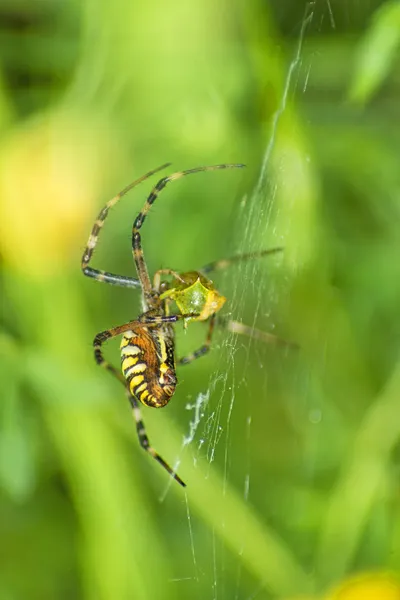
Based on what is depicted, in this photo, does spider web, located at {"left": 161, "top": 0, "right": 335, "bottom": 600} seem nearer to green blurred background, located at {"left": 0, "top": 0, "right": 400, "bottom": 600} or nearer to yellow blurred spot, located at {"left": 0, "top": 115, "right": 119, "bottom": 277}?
green blurred background, located at {"left": 0, "top": 0, "right": 400, "bottom": 600}

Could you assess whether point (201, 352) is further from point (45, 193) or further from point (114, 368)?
point (45, 193)

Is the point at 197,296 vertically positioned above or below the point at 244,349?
above

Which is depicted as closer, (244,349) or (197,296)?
(197,296)

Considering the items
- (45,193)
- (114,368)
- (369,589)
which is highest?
(45,193)

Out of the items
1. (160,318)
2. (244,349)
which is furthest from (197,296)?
(244,349)

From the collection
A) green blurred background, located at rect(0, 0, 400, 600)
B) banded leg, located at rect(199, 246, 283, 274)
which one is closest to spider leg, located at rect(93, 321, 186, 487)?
green blurred background, located at rect(0, 0, 400, 600)

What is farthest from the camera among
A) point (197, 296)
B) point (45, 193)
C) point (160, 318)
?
point (45, 193)

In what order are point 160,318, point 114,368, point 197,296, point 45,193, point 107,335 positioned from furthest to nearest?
point 45,193 → point 114,368 → point 107,335 → point 160,318 → point 197,296
